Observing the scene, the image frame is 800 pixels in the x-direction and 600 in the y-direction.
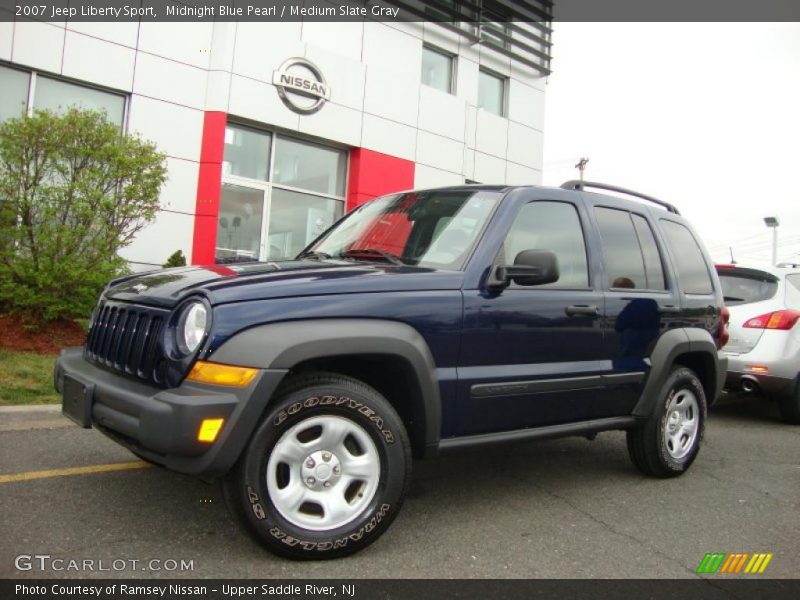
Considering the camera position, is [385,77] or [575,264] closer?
[575,264]

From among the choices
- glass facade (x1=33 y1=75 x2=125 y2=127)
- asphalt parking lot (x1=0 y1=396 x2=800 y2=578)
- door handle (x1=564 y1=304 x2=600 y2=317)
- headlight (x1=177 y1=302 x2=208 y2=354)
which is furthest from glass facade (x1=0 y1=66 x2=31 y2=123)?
door handle (x1=564 y1=304 x2=600 y2=317)

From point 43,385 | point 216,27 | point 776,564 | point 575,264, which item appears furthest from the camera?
point 216,27

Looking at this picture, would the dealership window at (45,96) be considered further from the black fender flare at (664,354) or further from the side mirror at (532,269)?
the black fender flare at (664,354)

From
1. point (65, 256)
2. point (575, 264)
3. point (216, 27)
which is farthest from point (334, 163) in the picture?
point (575, 264)

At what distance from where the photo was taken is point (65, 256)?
7.50 meters

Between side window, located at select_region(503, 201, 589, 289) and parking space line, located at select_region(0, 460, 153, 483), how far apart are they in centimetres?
259

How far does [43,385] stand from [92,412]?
3.59 meters

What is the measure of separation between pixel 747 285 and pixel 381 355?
5.54 metres

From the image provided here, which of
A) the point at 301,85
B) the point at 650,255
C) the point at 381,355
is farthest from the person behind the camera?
the point at 301,85

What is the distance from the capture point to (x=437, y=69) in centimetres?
1566

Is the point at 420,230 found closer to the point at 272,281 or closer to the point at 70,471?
the point at 272,281

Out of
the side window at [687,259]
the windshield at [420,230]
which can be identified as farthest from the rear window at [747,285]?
the windshield at [420,230]

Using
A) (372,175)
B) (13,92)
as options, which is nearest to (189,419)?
(13,92)
